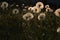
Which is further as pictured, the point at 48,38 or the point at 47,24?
the point at 47,24

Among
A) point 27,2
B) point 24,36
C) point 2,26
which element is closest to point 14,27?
point 2,26

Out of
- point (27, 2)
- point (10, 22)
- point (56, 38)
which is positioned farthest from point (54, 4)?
point (56, 38)

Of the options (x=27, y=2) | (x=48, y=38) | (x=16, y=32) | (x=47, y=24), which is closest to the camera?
(x=48, y=38)

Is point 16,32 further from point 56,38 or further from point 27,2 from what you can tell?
point 27,2

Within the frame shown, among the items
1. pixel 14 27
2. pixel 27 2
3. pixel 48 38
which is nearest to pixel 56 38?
pixel 48 38

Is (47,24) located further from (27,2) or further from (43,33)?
(27,2)

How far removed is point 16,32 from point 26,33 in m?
0.23

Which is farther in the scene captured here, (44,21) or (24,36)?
(44,21)

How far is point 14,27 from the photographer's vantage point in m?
4.84

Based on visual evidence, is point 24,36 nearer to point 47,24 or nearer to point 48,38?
point 48,38

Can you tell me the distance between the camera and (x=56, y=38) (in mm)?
4309

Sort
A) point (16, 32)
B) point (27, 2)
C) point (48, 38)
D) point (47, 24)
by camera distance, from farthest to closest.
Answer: point (27, 2), point (47, 24), point (16, 32), point (48, 38)

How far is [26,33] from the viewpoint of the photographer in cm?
446

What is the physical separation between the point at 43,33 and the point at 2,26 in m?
0.87
